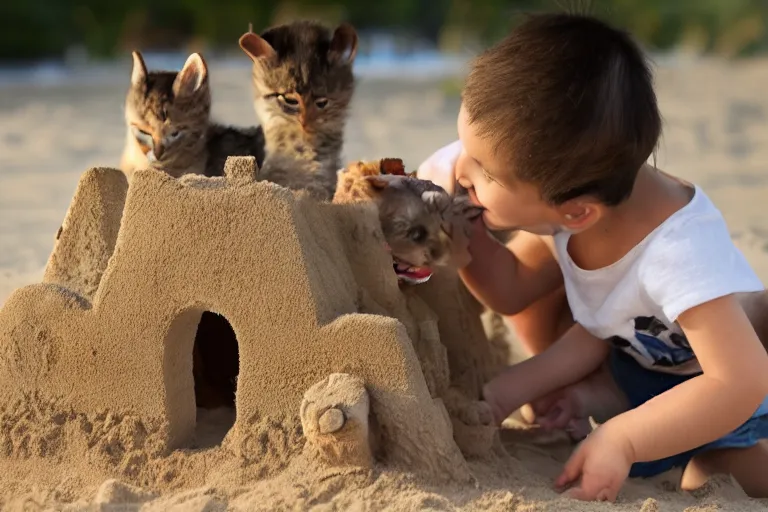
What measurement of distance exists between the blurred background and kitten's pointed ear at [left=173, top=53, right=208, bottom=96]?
0.85 meters

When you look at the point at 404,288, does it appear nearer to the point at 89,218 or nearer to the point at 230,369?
the point at 230,369

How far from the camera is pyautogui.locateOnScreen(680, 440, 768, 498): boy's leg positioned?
2.44 meters

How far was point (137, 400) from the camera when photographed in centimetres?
204

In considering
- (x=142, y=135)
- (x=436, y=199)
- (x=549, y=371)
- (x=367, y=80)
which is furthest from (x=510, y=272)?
(x=367, y=80)

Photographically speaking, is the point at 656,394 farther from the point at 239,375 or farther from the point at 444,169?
the point at 239,375

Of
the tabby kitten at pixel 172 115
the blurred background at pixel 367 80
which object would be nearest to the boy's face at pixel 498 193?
the blurred background at pixel 367 80

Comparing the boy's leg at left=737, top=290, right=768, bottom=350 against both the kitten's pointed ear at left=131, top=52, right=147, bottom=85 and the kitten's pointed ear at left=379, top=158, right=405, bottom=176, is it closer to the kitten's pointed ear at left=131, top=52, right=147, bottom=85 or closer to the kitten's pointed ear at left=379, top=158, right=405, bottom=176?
the kitten's pointed ear at left=379, top=158, right=405, bottom=176

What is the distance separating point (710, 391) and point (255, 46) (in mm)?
1531

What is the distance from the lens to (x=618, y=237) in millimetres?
2400

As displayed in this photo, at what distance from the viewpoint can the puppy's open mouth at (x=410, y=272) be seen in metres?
2.33

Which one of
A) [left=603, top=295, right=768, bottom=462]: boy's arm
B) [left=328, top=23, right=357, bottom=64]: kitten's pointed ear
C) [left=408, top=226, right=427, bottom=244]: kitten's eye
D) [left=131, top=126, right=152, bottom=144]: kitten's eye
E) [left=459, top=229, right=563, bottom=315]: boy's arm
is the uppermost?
[left=328, top=23, right=357, bottom=64]: kitten's pointed ear

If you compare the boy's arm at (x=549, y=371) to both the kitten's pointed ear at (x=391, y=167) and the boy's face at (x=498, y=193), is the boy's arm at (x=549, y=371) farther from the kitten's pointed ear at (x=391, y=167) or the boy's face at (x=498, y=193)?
the kitten's pointed ear at (x=391, y=167)

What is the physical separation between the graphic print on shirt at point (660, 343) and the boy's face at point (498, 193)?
0.34 metres

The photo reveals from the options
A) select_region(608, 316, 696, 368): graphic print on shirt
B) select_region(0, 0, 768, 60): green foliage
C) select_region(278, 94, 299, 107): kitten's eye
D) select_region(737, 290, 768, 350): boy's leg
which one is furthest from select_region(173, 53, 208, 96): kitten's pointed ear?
select_region(0, 0, 768, 60): green foliage
